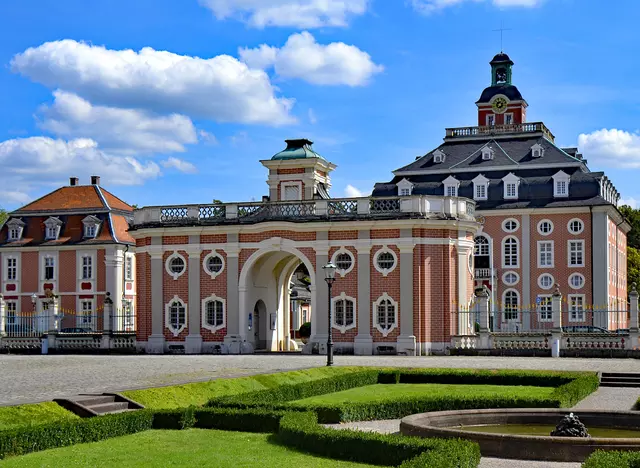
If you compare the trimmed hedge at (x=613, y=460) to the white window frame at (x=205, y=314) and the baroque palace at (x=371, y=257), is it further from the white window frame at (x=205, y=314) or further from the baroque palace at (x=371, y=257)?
the white window frame at (x=205, y=314)

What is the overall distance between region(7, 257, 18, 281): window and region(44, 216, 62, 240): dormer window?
258 cm

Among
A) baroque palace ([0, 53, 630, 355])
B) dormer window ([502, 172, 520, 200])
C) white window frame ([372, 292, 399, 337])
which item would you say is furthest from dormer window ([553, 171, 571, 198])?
white window frame ([372, 292, 399, 337])

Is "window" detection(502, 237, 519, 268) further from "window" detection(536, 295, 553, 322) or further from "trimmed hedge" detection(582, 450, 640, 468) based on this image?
"trimmed hedge" detection(582, 450, 640, 468)

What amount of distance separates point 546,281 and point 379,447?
156ft

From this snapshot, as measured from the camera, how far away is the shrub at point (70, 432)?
556 inches

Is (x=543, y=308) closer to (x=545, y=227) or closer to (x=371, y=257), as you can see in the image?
(x=545, y=227)

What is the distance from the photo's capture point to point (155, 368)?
98.4 feet

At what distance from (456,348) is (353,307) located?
450cm

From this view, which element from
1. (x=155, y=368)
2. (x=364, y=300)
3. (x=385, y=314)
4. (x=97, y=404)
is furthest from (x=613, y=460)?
(x=364, y=300)

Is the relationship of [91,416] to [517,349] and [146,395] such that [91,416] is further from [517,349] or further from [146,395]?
[517,349]

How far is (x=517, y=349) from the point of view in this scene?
3859cm

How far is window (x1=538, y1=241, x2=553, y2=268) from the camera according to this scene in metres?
59.5

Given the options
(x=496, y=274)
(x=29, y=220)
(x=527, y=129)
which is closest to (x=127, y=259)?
(x=29, y=220)

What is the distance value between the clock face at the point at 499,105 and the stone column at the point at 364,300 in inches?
1449
